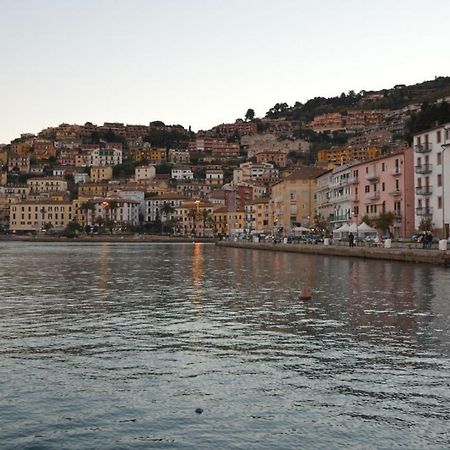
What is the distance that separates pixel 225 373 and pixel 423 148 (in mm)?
61535

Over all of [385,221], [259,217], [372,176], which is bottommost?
[385,221]

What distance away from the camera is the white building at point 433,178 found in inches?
2549

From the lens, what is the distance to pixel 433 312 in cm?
2112

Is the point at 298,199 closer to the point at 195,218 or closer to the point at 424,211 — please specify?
the point at 424,211

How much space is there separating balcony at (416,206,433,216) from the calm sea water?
44299 mm

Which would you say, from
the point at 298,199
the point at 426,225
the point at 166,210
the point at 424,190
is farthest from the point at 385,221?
the point at 166,210

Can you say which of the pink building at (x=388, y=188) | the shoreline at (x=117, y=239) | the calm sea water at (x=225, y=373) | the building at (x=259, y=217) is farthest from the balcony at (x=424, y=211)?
the shoreline at (x=117, y=239)

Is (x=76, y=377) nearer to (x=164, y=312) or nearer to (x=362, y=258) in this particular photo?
(x=164, y=312)

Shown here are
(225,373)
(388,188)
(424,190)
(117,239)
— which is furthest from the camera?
(117,239)

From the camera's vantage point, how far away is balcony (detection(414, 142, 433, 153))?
68.7 metres

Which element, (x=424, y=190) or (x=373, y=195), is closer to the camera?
(x=424, y=190)

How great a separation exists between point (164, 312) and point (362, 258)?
3905cm

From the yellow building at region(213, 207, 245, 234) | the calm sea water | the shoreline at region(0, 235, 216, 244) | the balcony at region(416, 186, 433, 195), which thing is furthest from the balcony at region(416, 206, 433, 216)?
the yellow building at region(213, 207, 245, 234)

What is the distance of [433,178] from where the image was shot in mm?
67938
